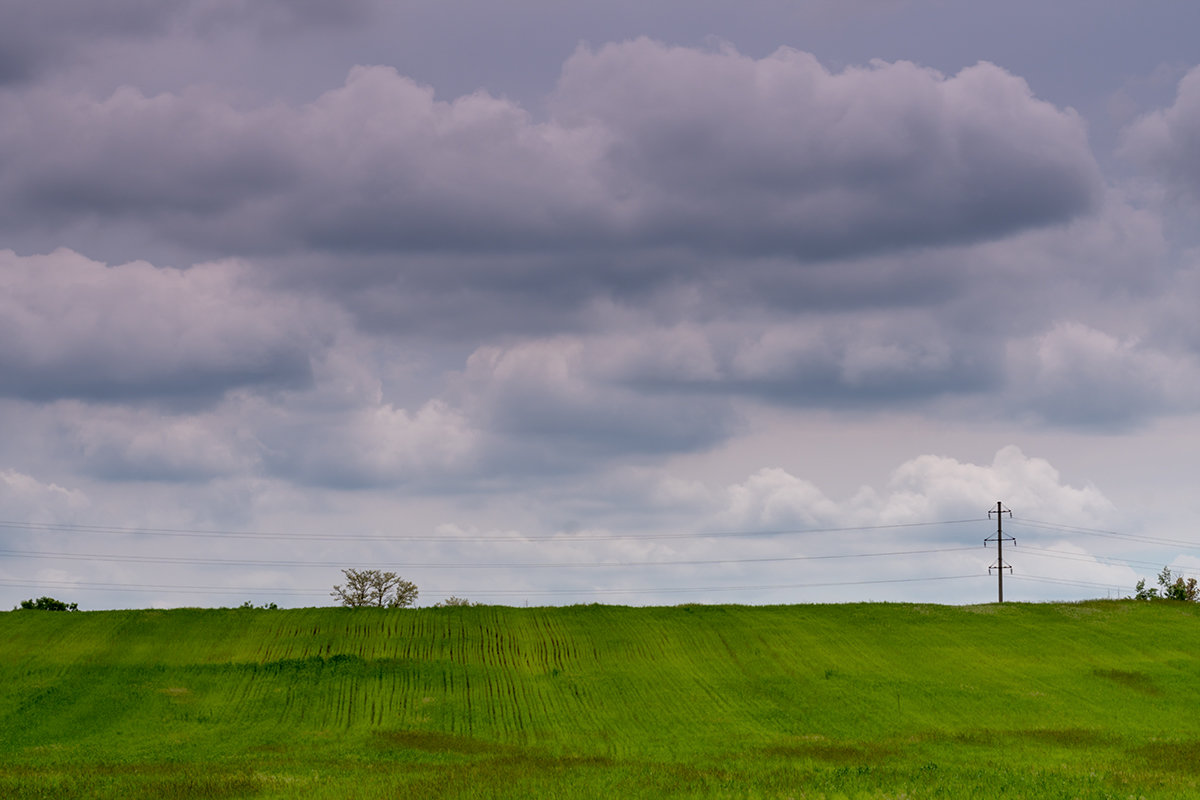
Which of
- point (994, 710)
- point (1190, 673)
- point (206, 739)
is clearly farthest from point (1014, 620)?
point (206, 739)

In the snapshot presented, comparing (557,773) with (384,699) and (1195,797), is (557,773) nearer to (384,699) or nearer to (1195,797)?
(1195,797)

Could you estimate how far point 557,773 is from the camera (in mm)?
31984

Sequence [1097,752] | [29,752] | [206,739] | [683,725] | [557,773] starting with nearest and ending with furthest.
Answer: [557,773], [1097,752], [29,752], [206,739], [683,725]

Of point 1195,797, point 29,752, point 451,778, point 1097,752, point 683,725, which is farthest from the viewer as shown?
point 683,725

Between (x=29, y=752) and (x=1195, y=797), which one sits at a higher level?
(x=1195, y=797)

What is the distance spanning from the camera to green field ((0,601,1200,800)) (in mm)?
29766

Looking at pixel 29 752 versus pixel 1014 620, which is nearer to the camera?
pixel 29 752

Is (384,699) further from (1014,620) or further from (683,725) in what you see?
(1014,620)

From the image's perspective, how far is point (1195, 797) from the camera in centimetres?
2489

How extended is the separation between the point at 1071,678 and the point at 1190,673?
30.6 feet

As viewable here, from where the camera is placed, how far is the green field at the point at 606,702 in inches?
1172

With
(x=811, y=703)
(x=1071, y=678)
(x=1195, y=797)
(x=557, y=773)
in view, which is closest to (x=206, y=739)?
(x=557, y=773)

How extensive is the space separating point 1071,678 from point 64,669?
6957cm

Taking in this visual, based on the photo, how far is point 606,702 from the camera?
218 feet
